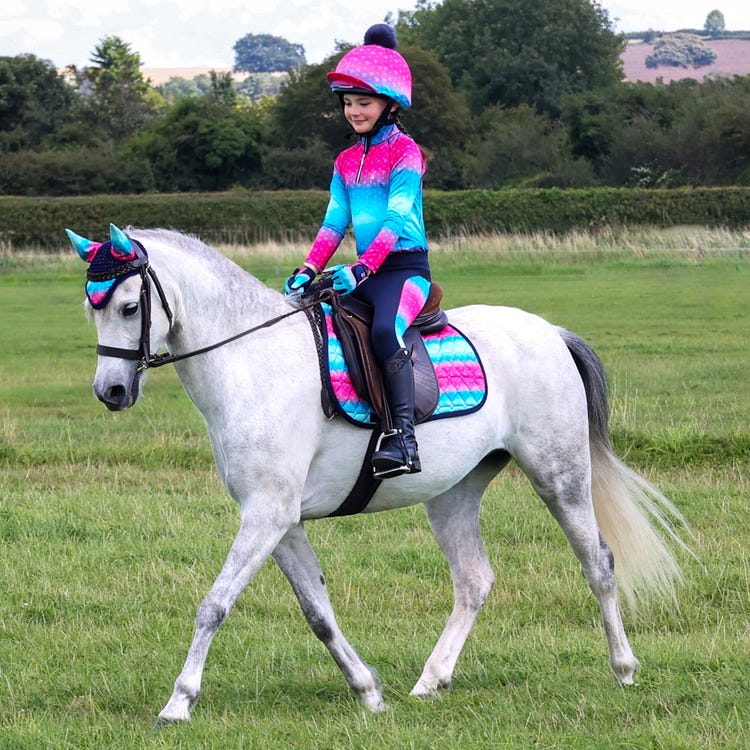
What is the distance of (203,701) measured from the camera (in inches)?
215

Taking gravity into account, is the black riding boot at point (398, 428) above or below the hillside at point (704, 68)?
below

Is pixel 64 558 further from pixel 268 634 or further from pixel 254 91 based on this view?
pixel 254 91

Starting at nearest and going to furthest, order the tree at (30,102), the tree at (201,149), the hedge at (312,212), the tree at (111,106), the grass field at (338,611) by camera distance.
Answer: the grass field at (338,611), the hedge at (312,212), the tree at (201,149), the tree at (30,102), the tree at (111,106)

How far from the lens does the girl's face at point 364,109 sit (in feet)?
18.2

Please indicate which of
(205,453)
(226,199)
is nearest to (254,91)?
(226,199)

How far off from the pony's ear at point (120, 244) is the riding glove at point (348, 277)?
917mm

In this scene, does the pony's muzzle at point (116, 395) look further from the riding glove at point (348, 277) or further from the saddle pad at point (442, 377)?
the riding glove at point (348, 277)

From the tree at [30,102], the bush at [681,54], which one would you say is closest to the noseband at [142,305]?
the tree at [30,102]

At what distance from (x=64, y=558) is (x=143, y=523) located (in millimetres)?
924

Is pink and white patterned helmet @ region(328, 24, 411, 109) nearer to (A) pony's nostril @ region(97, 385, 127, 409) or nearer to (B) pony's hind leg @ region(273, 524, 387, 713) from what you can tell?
(A) pony's nostril @ region(97, 385, 127, 409)

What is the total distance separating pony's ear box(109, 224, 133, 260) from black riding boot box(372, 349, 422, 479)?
49.3 inches

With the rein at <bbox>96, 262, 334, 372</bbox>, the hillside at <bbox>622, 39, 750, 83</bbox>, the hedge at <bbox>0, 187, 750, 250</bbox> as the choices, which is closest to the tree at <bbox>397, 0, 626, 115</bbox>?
the hedge at <bbox>0, 187, 750, 250</bbox>

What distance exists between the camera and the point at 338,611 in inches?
274

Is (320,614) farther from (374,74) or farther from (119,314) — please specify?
(374,74)
